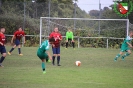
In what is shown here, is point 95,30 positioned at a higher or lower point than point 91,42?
higher

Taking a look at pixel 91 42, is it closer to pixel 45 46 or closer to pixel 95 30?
pixel 95 30

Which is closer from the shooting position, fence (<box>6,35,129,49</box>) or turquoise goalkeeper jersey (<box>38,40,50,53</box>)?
turquoise goalkeeper jersey (<box>38,40,50,53</box>)

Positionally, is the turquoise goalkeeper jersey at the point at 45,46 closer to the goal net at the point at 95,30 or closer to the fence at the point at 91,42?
the goal net at the point at 95,30

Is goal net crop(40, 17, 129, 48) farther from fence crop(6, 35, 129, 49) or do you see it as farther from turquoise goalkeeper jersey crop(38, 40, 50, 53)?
turquoise goalkeeper jersey crop(38, 40, 50, 53)

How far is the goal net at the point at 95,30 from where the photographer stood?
3994 centimetres

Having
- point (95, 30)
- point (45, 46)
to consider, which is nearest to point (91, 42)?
point (95, 30)

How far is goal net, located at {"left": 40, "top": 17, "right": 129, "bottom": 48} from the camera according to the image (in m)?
39.9

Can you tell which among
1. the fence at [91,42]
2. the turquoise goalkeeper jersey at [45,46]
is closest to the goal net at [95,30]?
the fence at [91,42]

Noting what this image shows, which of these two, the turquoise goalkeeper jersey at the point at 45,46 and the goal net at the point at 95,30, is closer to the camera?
the turquoise goalkeeper jersey at the point at 45,46

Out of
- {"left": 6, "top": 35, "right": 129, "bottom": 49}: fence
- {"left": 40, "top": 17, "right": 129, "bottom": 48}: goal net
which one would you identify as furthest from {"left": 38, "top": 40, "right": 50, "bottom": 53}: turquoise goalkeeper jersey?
{"left": 6, "top": 35, "right": 129, "bottom": 49}: fence

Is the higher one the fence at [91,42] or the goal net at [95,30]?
the goal net at [95,30]

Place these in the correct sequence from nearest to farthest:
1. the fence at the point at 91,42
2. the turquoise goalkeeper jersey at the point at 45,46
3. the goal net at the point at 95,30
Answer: the turquoise goalkeeper jersey at the point at 45,46, the goal net at the point at 95,30, the fence at the point at 91,42

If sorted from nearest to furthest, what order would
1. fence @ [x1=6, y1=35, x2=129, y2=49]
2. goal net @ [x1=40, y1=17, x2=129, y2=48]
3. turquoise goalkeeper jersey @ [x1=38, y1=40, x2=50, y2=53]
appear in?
turquoise goalkeeper jersey @ [x1=38, y1=40, x2=50, y2=53]
goal net @ [x1=40, y1=17, x2=129, y2=48]
fence @ [x1=6, y1=35, x2=129, y2=49]

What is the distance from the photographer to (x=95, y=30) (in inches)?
1619
